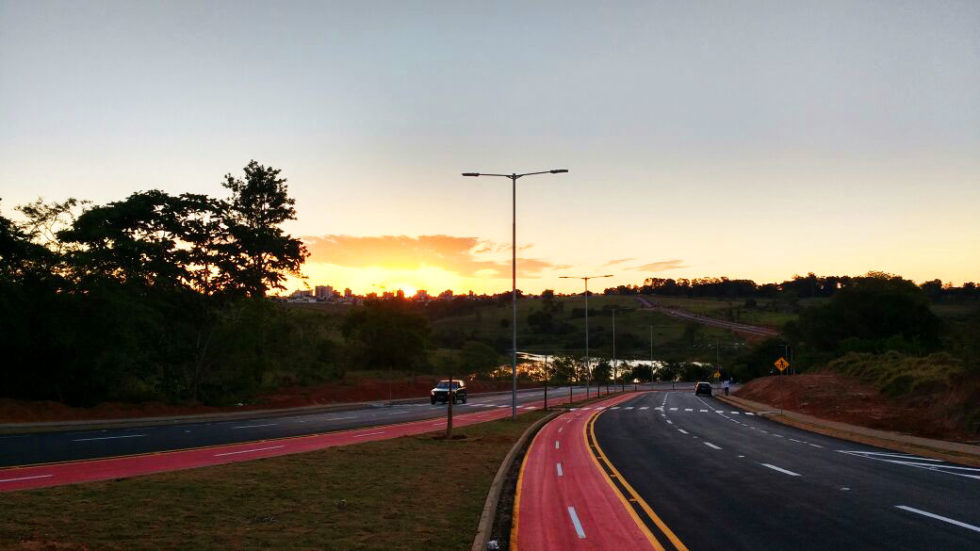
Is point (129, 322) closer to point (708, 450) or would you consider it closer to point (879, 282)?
point (708, 450)

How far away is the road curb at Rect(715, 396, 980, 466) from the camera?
2177cm

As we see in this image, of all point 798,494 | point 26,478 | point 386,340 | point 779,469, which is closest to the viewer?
point 798,494

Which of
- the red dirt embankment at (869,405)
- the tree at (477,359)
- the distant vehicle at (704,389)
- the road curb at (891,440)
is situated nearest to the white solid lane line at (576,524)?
the road curb at (891,440)

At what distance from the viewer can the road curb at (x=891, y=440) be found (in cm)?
2177

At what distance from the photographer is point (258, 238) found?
46.7 meters

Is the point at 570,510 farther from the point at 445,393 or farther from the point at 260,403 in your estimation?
the point at 445,393

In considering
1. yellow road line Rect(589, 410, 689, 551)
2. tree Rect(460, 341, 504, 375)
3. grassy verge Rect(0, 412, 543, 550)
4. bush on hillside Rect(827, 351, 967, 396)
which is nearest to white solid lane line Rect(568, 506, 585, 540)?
yellow road line Rect(589, 410, 689, 551)

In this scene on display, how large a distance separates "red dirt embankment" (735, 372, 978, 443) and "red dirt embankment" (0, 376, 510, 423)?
113 ft

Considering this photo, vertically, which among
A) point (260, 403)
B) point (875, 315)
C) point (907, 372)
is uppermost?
point (875, 315)

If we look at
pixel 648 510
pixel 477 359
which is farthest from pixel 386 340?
pixel 648 510

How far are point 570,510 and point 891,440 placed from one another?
807 inches

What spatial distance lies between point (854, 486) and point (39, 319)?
36.1 meters

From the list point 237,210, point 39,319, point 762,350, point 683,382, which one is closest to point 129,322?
point 39,319

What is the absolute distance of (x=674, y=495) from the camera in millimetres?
14539
